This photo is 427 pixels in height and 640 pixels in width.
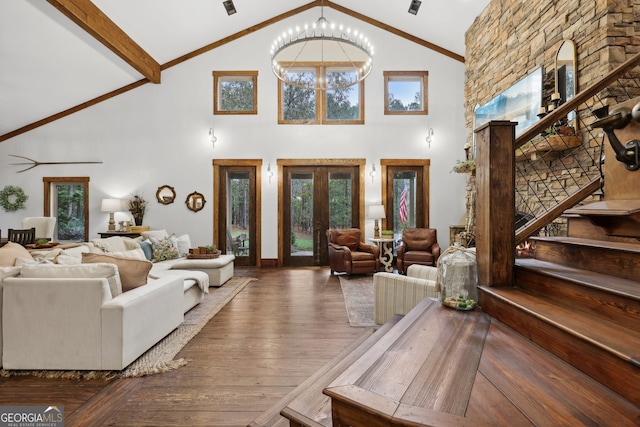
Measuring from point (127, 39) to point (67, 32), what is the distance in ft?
3.18

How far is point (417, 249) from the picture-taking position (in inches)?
243

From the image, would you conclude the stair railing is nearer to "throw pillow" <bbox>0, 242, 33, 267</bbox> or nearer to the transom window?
the transom window

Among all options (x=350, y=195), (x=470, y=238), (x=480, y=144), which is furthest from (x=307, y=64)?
(x=480, y=144)

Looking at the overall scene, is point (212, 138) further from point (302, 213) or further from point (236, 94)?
point (302, 213)

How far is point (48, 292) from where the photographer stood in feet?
7.70

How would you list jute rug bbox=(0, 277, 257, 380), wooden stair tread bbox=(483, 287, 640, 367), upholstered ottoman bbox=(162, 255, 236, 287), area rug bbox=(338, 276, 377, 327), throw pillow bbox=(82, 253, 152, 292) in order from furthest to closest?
upholstered ottoman bbox=(162, 255, 236, 287) < area rug bbox=(338, 276, 377, 327) < throw pillow bbox=(82, 253, 152, 292) < jute rug bbox=(0, 277, 257, 380) < wooden stair tread bbox=(483, 287, 640, 367)

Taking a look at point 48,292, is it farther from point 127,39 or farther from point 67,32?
point 127,39

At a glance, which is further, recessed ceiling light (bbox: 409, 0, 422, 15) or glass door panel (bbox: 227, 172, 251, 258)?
glass door panel (bbox: 227, 172, 251, 258)

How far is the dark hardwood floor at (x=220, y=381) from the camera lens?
1908 millimetres

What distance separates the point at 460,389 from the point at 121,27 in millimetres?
7151

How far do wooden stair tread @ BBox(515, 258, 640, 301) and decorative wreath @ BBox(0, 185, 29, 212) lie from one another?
9.58 meters

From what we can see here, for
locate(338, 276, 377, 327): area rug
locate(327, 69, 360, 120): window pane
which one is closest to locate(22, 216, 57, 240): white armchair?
locate(338, 276, 377, 327): area rug

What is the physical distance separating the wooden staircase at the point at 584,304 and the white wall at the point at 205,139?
5186 mm

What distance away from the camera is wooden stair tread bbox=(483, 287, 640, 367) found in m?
1.03
